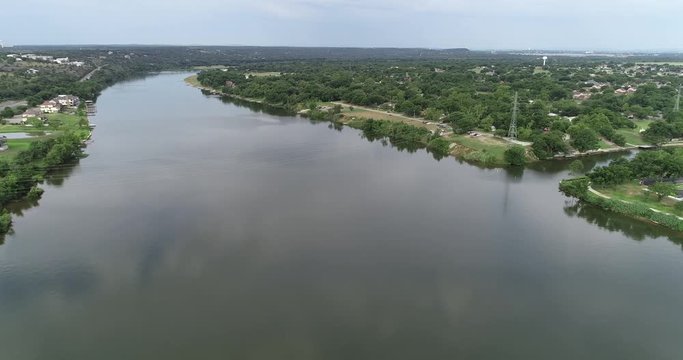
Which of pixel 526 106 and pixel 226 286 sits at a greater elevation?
pixel 526 106

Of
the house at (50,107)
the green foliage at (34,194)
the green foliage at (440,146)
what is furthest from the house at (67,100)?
the green foliage at (440,146)

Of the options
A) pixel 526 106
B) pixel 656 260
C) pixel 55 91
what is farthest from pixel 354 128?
pixel 55 91

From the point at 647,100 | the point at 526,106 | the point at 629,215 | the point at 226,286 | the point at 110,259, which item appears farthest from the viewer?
the point at 647,100

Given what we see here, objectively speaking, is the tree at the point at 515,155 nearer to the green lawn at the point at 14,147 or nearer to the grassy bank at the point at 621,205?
the grassy bank at the point at 621,205

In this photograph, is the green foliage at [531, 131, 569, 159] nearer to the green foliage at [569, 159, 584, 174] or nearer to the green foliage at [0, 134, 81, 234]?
the green foliage at [569, 159, 584, 174]

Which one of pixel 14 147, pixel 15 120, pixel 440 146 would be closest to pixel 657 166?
pixel 440 146

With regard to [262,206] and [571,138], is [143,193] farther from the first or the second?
[571,138]

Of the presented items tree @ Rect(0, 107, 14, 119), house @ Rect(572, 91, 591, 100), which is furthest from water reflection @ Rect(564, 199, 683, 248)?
tree @ Rect(0, 107, 14, 119)
